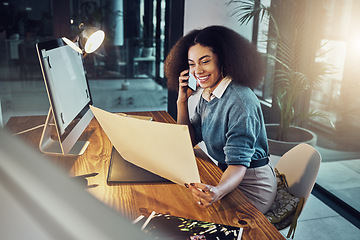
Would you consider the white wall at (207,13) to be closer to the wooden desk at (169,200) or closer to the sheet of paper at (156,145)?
the wooden desk at (169,200)

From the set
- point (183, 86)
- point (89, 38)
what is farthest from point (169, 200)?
point (89, 38)

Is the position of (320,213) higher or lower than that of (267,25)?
lower

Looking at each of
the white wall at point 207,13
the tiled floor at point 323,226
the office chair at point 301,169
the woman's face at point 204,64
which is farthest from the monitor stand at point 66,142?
the white wall at point 207,13

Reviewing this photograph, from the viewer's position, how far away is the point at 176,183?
1.16 m

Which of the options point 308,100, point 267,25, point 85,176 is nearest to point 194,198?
point 85,176

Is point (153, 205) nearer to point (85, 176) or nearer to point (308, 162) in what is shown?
point (85, 176)

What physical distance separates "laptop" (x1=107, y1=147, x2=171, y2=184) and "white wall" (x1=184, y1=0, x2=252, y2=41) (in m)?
2.09

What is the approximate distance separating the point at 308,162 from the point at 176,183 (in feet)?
1.82

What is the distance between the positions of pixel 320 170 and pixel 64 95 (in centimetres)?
222

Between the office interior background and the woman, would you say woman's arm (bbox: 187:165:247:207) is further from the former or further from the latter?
the office interior background

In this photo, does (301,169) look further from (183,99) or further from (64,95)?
(64,95)

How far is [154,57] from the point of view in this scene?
12.0 feet

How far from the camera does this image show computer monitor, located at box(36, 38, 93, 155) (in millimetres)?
1187

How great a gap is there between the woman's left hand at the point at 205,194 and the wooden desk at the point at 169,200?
0.07 ft
